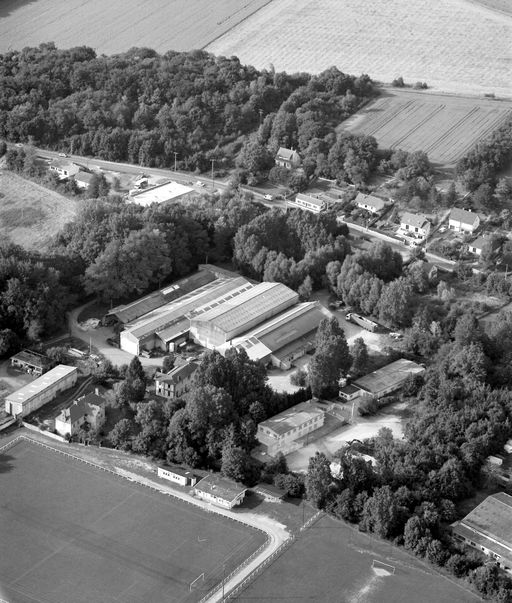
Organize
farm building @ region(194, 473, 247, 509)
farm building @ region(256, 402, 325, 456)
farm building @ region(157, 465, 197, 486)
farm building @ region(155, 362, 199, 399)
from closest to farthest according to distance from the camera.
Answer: farm building @ region(194, 473, 247, 509) < farm building @ region(157, 465, 197, 486) < farm building @ region(256, 402, 325, 456) < farm building @ region(155, 362, 199, 399)

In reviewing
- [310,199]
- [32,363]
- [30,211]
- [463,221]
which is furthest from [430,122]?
[32,363]

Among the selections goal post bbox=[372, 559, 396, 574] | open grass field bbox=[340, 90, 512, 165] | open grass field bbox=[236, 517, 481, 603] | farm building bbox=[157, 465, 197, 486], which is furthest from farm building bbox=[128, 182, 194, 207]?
goal post bbox=[372, 559, 396, 574]

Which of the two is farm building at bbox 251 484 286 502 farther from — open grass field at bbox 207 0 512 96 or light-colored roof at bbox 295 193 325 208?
open grass field at bbox 207 0 512 96

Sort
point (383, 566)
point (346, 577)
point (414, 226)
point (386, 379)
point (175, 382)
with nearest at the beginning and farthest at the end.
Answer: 1. point (346, 577)
2. point (383, 566)
3. point (175, 382)
4. point (386, 379)
5. point (414, 226)

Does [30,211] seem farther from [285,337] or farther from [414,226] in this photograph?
[414,226]

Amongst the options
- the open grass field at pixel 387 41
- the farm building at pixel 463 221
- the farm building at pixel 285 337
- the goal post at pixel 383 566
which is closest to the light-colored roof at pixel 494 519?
the goal post at pixel 383 566

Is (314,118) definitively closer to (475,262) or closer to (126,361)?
(475,262)

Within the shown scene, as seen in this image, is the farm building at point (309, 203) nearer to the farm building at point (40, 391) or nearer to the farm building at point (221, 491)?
the farm building at point (40, 391)
